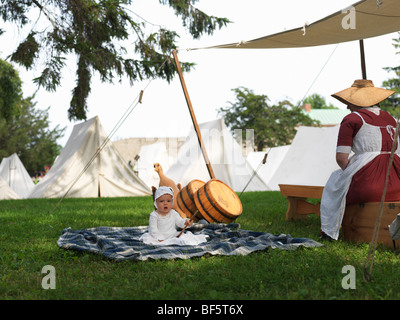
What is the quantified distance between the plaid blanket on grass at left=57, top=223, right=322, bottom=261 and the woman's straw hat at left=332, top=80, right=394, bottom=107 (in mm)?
1379

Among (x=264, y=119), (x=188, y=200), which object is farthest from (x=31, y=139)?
(x=188, y=200)

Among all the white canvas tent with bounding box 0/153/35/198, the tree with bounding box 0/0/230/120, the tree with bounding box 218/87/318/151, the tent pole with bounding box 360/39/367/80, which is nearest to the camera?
the tent pole with bounding box 360/39/367/80

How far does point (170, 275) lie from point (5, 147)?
32.0m

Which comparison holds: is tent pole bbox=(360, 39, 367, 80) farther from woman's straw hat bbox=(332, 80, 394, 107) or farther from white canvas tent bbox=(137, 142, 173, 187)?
white canvas tent bbox=(137, 142, 173, 187)

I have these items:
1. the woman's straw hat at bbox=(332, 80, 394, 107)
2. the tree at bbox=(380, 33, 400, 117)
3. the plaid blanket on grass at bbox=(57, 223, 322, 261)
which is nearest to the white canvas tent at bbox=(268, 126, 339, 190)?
the woman's straw hat at bbox=(332, 80, 394, 107)

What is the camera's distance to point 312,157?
1108 cm

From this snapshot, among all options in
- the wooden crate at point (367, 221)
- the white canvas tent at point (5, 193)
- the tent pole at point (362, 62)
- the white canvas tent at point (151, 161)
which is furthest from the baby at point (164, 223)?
the white canvas tent at point (151, 161)

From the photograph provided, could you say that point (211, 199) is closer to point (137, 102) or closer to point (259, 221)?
point (259, 221)

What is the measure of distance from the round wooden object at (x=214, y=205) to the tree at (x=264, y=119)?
1033 inches

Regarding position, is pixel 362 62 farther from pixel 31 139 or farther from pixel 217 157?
pixel 31 139

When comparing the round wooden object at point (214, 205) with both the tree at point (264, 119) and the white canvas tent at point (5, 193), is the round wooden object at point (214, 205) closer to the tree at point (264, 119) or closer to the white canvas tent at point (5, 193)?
the white canvas tent at point (5, 193)

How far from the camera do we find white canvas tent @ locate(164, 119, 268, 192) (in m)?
11.7

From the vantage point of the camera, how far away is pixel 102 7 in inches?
375
